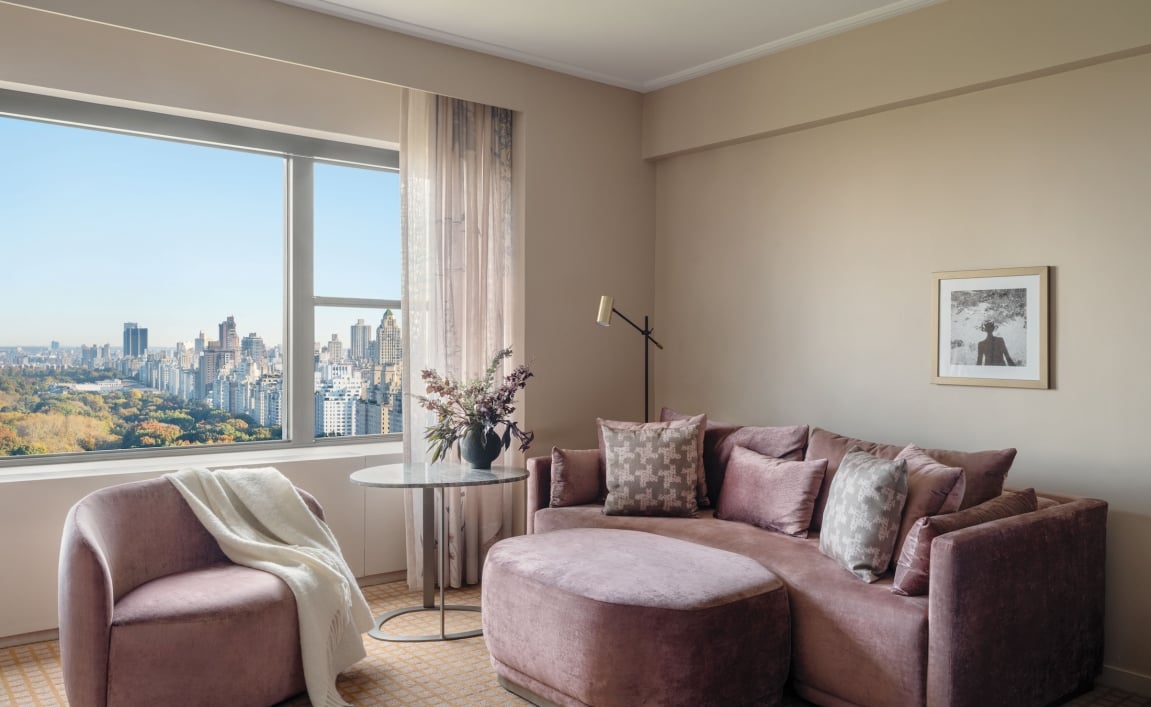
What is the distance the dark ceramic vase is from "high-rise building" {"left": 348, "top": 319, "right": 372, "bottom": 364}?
3.34 feet

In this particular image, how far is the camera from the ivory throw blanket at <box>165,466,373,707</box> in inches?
123

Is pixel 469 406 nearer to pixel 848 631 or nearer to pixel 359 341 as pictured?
pixel 359 341

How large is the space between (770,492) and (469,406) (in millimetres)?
1477

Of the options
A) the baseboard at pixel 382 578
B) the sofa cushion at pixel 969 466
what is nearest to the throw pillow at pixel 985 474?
the sofa cushion at pixel 969 466

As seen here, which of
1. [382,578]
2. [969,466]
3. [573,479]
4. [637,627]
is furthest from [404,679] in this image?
[969,466]

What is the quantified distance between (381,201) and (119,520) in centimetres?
246

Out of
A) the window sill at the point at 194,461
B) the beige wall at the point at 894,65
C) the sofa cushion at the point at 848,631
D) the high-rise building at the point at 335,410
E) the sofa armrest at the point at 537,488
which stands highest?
the beige wall at the point at 894,65

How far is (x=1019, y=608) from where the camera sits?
285 cm

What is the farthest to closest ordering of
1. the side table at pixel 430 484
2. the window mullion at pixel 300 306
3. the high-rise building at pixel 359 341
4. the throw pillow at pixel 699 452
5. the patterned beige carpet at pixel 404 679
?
the high-rise building at pixel 359 341, the window mullion at pixel 300 306, the throw pillow at pixel 699 452, the side table at pixel 430 484, the patterned beige carpet at pixel 404 679

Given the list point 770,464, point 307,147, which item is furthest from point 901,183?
point 307,147

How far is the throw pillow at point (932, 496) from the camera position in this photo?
3088 millimetres

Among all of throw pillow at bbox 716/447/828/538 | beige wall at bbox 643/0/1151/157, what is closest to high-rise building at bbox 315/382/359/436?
throw pillow at bbox 716/447/828/538

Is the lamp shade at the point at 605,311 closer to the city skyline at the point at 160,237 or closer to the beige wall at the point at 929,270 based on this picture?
the beige wall at the point at 929,270

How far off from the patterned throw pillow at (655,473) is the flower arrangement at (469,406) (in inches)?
22.4
